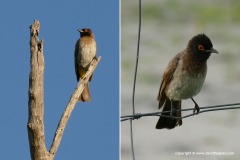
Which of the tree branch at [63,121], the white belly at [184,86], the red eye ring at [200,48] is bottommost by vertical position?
the tree branch at [63,121]

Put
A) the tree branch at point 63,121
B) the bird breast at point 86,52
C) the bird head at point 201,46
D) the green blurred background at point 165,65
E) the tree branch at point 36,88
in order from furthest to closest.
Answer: the bird breast at point 86,52
the green blurred background at point 165,65
the bird head at point 201,46
the tree branch at point 63,121
the tree branch at point 36,88

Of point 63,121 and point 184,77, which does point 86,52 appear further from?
point 63,121

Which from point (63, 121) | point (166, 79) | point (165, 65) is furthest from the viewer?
point (165, 65)

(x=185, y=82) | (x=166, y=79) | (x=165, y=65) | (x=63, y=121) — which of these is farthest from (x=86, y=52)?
(x=63, y=121)

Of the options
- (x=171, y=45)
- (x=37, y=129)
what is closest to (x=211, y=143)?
(x=171, y=45)

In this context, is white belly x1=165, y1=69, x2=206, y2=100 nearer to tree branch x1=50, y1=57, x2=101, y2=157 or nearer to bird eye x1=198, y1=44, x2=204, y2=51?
bird eye x1=198, y1=44, x2=204, y2=51

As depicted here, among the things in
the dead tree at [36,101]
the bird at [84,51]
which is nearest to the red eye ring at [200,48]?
the dead tree at [36,101]

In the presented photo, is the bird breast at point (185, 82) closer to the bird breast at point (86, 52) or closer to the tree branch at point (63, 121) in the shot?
the tree branch at point (63, 121)
